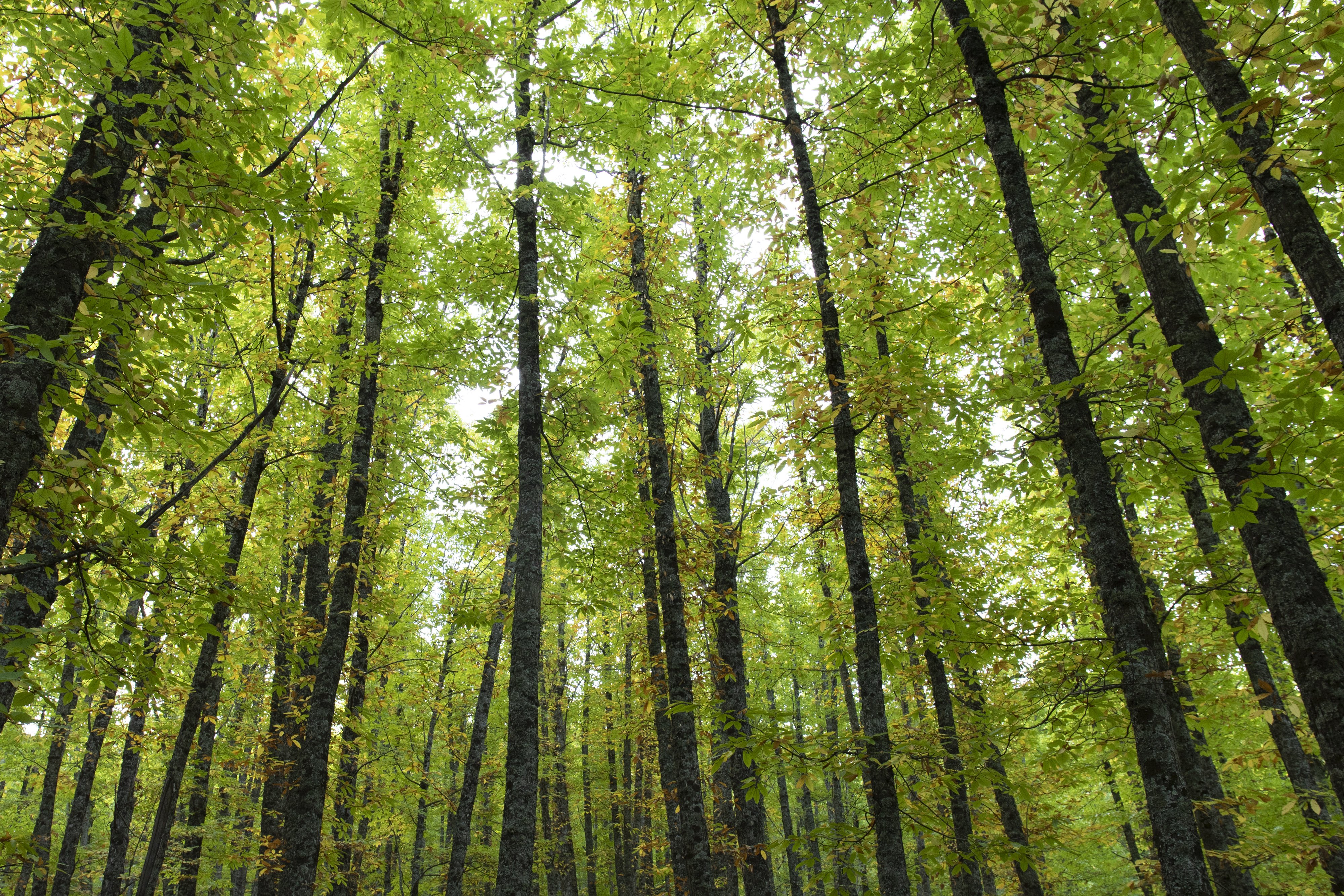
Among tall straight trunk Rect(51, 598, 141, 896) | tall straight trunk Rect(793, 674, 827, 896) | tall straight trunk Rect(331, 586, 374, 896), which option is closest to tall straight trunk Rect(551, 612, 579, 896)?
tall straight trunk Rect(793, 674, 827, 896)

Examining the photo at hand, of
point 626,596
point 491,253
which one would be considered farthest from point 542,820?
point 491,253

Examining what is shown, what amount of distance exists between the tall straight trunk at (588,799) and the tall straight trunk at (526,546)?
1751 cm

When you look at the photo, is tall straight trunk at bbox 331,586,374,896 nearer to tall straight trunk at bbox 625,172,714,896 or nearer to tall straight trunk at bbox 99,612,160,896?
tall straight trunk at bbox 99,612,160,896

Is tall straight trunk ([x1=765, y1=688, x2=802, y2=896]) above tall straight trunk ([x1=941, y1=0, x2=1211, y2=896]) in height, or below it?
below

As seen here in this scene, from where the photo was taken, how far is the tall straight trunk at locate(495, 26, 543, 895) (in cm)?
778

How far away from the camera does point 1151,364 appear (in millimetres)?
5473

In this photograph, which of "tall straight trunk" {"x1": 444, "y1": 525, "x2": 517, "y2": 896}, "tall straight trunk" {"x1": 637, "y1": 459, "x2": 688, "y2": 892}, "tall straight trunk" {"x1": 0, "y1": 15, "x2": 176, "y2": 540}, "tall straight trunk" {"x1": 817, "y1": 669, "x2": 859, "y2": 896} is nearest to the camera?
"tall straight trunk" {"x1": 0, "y1": 15, "x2": 176, "y2": 540}

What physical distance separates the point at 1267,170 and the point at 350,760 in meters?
17.5

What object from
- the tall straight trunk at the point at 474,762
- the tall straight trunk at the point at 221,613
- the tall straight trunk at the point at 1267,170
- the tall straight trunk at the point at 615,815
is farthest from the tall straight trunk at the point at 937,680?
the tall straight trunk at the point at 615,815

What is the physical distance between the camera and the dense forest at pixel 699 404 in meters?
4.07

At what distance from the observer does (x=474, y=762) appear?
14789 mm

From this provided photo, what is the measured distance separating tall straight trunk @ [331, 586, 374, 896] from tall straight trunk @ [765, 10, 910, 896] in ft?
30.0

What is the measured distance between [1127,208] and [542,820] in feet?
102

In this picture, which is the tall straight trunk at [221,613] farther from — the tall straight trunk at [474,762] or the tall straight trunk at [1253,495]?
the tall straight trunk at [1253,495]
